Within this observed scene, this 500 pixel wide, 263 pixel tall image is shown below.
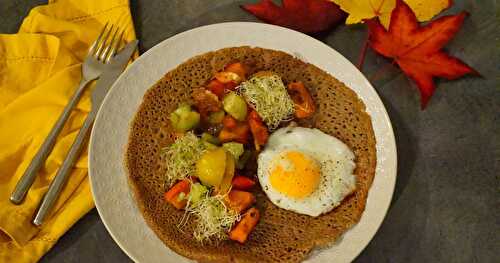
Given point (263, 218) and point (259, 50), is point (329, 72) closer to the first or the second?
point (259, 50)

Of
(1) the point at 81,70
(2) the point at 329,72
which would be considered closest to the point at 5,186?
(1) the point at 81,70

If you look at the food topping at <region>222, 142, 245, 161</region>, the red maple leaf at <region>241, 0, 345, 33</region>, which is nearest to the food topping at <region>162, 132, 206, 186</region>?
the food topping at <region>222, 142, 245, 161</region>

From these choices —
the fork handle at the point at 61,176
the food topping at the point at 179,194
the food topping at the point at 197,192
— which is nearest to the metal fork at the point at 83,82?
the fork handle at the point at 61,176

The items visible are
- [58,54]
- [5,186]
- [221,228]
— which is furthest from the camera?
[58,54]

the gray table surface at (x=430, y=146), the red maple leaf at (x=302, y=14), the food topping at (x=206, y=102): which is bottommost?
the gray table surface at (x=430, y=146)

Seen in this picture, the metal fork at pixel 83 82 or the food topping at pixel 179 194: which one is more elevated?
the metal fork at pixel 83 82

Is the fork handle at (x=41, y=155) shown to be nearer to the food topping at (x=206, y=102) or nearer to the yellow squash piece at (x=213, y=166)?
the food topping at (x=206, y=102)
